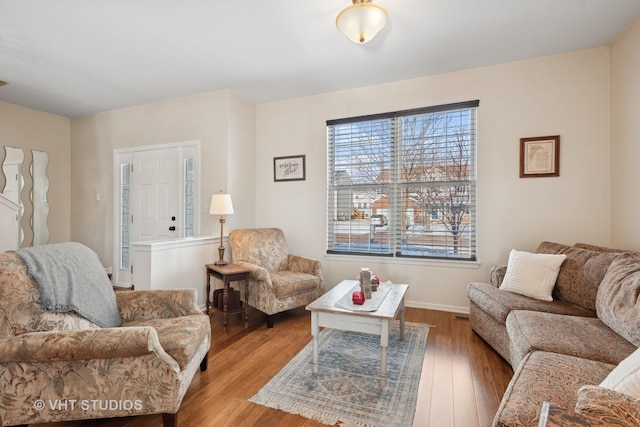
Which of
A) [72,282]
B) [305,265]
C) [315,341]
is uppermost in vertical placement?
[72,282]

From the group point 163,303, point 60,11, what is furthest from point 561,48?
point 60,11

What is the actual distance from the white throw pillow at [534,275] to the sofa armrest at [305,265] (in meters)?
1.80

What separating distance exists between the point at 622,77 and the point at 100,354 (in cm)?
428

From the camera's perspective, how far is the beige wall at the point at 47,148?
4262 millimetres

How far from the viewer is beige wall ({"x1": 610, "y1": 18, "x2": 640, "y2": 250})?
8.11 ft

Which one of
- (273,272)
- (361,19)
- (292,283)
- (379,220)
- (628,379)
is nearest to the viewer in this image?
(628,379)

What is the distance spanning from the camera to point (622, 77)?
8.71ft

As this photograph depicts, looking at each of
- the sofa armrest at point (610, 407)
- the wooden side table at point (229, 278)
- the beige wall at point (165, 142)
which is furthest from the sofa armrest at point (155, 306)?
the sofa armrest at point (610, 407)

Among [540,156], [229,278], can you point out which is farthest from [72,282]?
[540,156]

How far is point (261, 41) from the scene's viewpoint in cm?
273

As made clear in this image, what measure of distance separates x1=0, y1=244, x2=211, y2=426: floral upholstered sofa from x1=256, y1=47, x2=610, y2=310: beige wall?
262 cm

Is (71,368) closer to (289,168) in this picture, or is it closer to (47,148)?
(289,168)

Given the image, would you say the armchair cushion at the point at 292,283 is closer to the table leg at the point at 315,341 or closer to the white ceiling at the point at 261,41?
the table leg at the point at 315,341

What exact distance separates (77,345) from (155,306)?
0.69 meters
